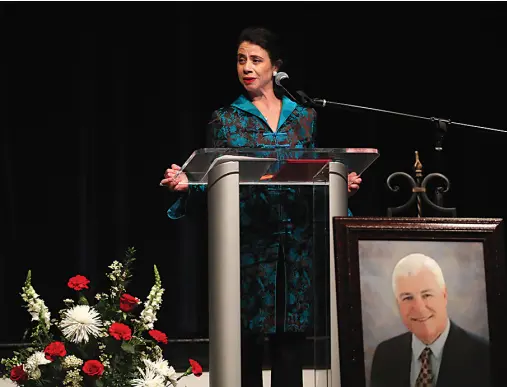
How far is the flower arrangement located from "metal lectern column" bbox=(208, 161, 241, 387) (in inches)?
18.8

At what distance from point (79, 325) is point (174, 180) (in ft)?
1.72

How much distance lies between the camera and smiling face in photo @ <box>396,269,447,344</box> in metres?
2.30

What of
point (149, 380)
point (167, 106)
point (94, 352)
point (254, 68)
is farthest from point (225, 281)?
point (167, 106)

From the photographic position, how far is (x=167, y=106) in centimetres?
460

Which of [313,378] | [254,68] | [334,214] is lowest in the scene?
[313,378]

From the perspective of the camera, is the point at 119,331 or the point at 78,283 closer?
A: the point at 119,331

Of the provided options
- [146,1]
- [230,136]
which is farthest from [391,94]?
[230,136]

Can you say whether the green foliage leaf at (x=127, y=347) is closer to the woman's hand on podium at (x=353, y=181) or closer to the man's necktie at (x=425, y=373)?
the woman's hand on podium at (x=353, y=181)

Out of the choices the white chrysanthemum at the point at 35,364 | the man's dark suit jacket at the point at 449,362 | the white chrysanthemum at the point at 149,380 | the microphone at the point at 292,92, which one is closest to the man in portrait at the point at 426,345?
the man's dark suit jacket at the point at 449,362

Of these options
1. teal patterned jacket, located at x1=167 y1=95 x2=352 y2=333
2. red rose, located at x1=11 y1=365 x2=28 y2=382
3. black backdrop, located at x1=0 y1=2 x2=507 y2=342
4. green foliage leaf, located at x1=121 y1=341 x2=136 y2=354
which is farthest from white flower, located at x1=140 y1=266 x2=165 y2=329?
black backdrop, located at x1=0 y1=2 x2=507 y2=342

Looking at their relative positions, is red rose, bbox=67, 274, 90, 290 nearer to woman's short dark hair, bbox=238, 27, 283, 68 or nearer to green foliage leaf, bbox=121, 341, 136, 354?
green foliage leaf, bbox=121, 341, 136, 354

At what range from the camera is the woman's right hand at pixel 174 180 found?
99.6 inches

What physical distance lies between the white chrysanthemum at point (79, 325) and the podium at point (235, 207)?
0.54 metres

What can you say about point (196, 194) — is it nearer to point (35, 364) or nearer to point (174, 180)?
point (174, 180)
